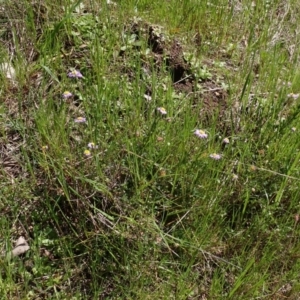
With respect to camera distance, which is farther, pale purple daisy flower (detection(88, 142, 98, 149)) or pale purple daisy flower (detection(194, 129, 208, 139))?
pale purple daisy flower (detection(194, 129, 208, 139))

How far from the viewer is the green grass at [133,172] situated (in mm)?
1839

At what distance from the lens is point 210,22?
3.01 m

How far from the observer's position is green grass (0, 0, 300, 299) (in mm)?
1839

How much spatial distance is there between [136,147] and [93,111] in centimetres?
27

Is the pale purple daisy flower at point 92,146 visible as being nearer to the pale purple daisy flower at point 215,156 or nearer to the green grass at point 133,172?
the green grass at point 133,172

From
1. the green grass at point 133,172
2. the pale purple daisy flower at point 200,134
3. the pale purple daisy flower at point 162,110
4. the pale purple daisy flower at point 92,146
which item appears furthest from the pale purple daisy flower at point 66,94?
the pale purple daisy flower at point 200,134

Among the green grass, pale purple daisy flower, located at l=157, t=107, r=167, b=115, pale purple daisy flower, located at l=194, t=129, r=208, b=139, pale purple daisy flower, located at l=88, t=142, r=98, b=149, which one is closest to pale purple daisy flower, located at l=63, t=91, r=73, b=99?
the green grass

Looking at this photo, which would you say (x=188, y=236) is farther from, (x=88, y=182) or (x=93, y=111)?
(x=93, y=111)

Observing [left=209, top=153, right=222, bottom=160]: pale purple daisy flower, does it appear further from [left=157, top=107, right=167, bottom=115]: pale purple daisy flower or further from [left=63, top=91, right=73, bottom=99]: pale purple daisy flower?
[left=63, top=91, right=73, bottom=99]: pale purple daisy flower

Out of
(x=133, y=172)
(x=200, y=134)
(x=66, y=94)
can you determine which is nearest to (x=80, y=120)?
(x=66, y=94)

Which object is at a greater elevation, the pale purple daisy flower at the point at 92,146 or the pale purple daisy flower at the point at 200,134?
the pale purple daisy flower at the point at 200,134

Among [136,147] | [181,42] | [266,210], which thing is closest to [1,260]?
[136,147]

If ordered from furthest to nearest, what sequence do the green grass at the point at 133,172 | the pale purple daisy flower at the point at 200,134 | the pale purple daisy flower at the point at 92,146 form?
1. the pale purple daisy flower at the point at 200,134
2. the pale purple daisy flower at the point at 92,146
3. the green grass at the point at 133,172

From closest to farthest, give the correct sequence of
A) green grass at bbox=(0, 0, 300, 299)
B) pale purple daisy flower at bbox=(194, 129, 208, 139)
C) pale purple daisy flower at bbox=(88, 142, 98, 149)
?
green grass at bbox=(0, 0, 300, 299)
pale purple daisy flower at bbox=(88, 142, 98, 149)
pale purple daisy flower at bbox=(194, 129, 208, 139)
